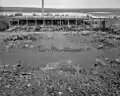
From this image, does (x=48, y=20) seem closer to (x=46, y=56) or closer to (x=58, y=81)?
(x=46, y=56)

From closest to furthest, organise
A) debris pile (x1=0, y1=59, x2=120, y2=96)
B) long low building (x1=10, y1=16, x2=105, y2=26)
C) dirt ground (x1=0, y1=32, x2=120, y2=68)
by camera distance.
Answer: debris pile (x1=0, y1=59, x2=120, y2=96) → dirt ground (x1=0, y1=32, x2=120, y2=68) → long low building (x1=10, y1=16, x2=105, y2=26)

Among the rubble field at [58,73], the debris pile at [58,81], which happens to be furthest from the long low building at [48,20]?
the debris pile at [58,81]

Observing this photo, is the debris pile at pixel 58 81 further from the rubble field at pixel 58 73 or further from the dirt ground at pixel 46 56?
the dirt ground at pixel 46 56

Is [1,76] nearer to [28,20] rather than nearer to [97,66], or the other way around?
[97,66]

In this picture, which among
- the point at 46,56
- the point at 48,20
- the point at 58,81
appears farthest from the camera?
the point at 48,20

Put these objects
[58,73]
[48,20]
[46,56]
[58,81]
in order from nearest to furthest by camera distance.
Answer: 1. [58,81]
2. [58,73]
3. [46,56]
4. [48,20]

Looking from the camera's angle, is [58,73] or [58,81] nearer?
[58,81]

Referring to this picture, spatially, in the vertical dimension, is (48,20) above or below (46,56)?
above

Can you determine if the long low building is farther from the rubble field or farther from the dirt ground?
the rubble field

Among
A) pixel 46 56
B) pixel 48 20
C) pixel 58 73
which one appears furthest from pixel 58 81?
pixel 48 20

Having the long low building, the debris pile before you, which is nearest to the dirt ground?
the debris pile

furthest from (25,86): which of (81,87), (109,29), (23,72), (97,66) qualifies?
(109,29)

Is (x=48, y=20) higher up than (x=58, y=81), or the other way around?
(x=48, y=20)

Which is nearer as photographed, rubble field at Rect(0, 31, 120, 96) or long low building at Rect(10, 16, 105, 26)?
rubble field at Rect(0, 31, 120, 96)
